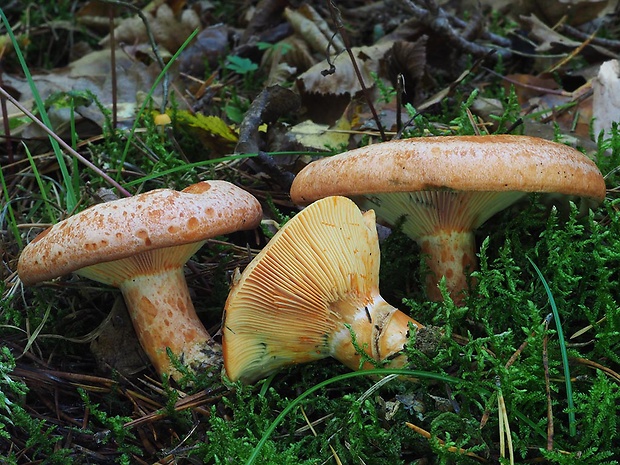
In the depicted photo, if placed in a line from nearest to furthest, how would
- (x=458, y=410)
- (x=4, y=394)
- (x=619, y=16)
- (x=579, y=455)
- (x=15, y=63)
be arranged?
(x=579, y=455), (x=458, y=410), (x=4, y=394), (x=619, y=16), (x=15, y=63)

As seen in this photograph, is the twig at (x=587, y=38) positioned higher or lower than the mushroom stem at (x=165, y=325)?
higher

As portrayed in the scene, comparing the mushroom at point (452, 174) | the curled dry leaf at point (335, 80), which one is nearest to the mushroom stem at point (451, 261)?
the mushroom at point (452, 174)

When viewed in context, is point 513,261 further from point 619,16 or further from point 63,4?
point 63,4

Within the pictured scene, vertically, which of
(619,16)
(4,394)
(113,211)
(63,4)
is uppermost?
(63,4)

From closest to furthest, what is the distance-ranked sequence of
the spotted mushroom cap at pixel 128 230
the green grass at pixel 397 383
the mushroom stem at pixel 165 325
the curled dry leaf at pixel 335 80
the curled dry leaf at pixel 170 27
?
the green grass at pixel 397 383, the spotted mushroom cap at pixel 128 230, the mushroom stem at pixel 165 325, the curled dry leaf at pixel 335 80, the curled dry leaf at pixel 170 27

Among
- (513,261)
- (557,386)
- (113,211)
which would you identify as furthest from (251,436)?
(513,261)

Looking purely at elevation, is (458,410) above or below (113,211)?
below

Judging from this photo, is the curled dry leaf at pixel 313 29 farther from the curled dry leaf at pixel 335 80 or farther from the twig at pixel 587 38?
the twig at pixel 587 38

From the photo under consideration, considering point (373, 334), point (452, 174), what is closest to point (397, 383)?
point (373, 334)

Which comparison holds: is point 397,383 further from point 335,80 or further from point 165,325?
point 335,80
